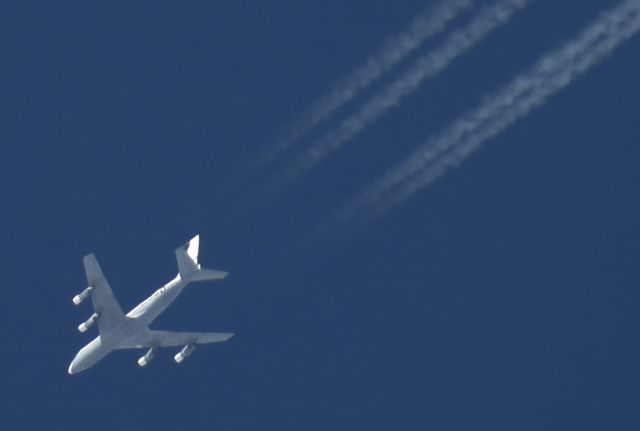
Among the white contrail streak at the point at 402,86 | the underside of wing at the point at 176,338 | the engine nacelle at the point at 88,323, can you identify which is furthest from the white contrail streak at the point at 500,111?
the engine nacelle at the point at 88,323

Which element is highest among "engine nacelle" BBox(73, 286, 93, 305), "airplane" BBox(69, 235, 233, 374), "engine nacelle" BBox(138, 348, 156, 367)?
"engine nacelle" BBox(73, 286, 93, 305)

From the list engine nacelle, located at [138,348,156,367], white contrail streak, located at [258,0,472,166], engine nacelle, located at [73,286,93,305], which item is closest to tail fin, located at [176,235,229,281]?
engine nacelle, located at [73,286,93,305]

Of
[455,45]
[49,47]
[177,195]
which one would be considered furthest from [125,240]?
[455,45]

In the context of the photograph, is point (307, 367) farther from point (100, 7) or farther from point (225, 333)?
point (100, 7)

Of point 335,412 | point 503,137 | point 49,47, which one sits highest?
point 49,47

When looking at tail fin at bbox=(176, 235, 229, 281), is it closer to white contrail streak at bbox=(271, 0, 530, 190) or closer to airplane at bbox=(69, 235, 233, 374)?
airplane at bbox=(69, 235, 233, 374)

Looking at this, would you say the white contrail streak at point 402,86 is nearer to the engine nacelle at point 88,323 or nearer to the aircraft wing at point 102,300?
the aircraft wing at point 102,300

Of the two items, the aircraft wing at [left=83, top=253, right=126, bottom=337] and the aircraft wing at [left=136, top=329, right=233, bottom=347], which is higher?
the aircraft wing at [left=83, top=253, right=126, bottom=337]
